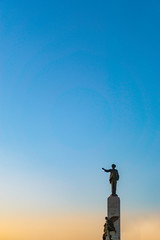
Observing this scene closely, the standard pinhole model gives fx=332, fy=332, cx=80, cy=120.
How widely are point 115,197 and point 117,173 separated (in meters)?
2.09

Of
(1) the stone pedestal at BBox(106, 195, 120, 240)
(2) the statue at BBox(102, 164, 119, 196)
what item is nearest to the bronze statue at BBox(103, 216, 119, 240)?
(1) the stone pedestal at BBox(106, 195, 120, 240)

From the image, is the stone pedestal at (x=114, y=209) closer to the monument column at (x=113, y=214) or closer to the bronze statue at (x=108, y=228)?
the monument column at (x=113, y=214)

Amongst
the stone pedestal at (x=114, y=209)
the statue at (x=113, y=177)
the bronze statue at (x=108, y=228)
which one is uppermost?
the statue at (x=113, y=177)

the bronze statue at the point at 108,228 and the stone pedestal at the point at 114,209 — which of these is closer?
the bronze statue at the point at 108,228

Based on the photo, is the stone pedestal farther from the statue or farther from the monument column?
the statue

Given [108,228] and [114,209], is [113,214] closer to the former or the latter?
[114,209]

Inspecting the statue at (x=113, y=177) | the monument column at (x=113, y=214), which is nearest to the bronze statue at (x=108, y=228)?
the monument column at (x=113, y=214)

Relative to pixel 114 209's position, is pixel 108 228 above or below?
below

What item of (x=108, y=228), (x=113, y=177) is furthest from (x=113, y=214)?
(x=113, y=177)

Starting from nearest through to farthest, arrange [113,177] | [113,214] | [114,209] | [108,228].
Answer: [108,228] < [113,214] < [114,209] < [113,177]

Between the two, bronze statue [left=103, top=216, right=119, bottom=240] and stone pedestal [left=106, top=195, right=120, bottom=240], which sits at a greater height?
stone pedestal [left=106, top=195, right=120, bottom=240]

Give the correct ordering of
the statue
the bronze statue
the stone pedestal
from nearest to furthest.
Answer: the bronze statue
the stone pedestal
the statue

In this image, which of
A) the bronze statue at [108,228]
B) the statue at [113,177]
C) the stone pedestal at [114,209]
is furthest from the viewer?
the statue at [113,177]

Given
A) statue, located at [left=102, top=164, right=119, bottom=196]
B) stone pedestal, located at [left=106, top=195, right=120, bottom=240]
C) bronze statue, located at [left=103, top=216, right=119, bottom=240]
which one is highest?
statue, located at [left=102, top=164, right=119, bottom=196]
